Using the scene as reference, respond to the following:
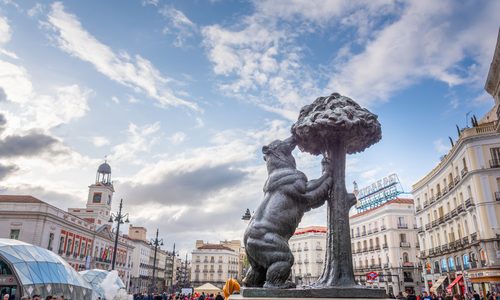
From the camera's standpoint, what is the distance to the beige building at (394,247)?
3925cm

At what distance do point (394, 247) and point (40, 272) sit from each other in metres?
34.7

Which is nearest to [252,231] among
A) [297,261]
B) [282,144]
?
[282,144]

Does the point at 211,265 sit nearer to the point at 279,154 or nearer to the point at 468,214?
the point at 468,214

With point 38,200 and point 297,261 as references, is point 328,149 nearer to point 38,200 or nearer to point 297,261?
point 38,200

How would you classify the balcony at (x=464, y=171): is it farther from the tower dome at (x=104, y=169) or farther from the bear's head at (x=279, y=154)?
the tower dome at (x=104, y=169)

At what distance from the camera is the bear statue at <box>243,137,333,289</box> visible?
4.27m

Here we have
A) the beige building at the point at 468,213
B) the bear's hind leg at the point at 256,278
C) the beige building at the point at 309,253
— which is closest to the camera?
the bear's hind leg at the point at 256,278

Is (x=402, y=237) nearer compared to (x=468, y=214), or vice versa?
(x=468, y=214)

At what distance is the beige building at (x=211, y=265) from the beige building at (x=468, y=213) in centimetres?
5068

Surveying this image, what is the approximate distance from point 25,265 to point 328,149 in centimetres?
1838

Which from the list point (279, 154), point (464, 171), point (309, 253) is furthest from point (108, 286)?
point (309, 253)

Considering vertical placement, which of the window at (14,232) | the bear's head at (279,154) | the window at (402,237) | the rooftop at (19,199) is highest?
the rooftop at (19,199)

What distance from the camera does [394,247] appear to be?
4069cm

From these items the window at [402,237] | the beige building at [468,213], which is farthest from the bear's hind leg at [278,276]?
the window at [402,237]
